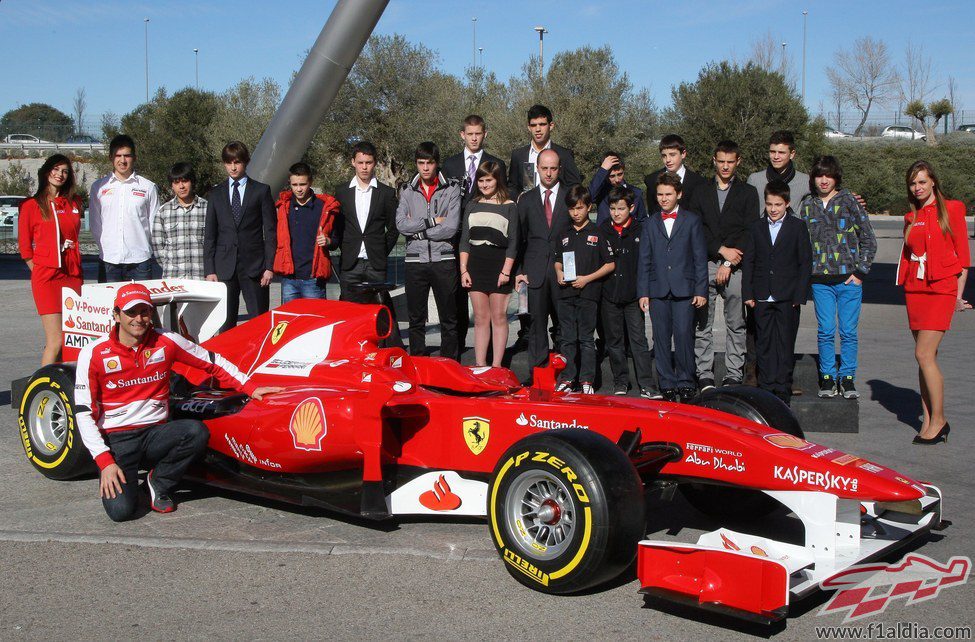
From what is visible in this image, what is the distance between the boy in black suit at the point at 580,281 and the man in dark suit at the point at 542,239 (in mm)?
128

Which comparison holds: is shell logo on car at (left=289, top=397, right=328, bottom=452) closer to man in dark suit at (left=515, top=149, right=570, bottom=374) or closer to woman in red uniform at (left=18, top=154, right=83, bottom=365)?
man in dark suit at (left=515, top=149, right=570, bottom=374)

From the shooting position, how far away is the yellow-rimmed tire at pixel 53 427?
674 cm

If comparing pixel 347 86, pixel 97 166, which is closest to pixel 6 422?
pixel 347 86

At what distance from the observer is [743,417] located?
5711 mm

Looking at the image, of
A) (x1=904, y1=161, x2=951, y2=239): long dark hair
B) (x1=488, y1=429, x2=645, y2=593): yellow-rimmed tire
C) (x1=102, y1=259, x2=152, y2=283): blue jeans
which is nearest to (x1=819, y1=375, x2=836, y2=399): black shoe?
(x1=904, y1=161, x2=951, y2=239): long dark hair

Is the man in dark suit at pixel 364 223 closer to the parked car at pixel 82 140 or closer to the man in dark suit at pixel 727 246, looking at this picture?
the man in dark suit at pixel 727 246

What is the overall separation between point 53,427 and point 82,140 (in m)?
76.9

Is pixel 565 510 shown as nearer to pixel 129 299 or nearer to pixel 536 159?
pixel 129 299

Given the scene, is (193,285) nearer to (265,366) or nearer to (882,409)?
(265,366)

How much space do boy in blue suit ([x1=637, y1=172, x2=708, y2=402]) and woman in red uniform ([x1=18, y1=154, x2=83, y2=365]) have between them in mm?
5104

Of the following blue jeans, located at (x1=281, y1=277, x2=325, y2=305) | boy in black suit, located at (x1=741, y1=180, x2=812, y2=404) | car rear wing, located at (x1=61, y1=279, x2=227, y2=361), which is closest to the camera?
car rear wing, located at (x1=61, y1=279, x2=227, y2=361)

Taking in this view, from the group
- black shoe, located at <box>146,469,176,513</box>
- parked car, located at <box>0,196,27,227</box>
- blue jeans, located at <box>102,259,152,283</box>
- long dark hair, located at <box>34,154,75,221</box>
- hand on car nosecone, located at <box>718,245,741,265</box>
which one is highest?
parked car, located at <box>0,196,27,227</box>

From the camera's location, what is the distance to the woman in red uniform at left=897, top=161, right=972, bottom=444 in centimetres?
761

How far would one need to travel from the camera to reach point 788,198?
8.48 m
